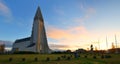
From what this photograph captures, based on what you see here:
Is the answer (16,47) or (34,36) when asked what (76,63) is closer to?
(34,36)

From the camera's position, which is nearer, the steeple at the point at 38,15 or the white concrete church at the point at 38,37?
the white concrete church at the point at 38,37

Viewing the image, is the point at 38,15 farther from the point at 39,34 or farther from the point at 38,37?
the point at 38,37

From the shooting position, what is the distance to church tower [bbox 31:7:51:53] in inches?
3791

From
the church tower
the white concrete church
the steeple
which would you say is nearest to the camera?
the white concrete church

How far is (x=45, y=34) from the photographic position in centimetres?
10362

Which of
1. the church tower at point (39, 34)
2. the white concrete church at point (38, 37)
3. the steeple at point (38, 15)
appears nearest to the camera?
the white concrete church at point (38, 37)

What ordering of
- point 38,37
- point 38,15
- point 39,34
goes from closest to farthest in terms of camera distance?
point 38,37 < point 39,34 < point 38,15

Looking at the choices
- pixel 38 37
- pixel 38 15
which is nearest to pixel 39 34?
pixel 38 37

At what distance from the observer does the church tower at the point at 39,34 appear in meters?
96.3

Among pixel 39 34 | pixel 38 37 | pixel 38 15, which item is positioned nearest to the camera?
pixel 38 37

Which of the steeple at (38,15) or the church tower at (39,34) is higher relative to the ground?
the steeple at (38,15)

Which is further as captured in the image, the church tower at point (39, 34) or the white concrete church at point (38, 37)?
the church tower at point (39, 34)

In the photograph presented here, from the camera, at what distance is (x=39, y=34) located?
99.4 m

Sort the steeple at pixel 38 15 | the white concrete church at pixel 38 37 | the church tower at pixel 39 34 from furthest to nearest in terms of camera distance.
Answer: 1. the steeple at pixel 38 15
2. the church tower at pixel 39 34
3. the white concrete church at pixel 38 37
